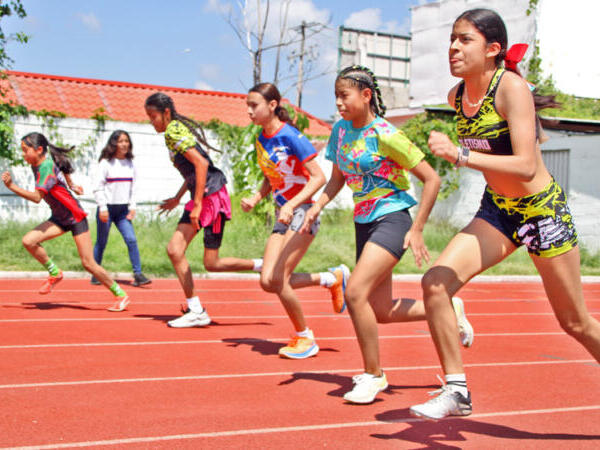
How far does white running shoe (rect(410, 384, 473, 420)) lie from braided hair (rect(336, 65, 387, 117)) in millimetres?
1892

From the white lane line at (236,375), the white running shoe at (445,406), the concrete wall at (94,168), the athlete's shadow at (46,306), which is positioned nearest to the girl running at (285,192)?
the white lane line at (236,375)

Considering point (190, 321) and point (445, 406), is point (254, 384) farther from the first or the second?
point (190, 321)

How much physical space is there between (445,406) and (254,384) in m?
1.70

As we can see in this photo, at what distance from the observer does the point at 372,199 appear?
4.70 m

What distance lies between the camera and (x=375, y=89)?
4762 millimetres

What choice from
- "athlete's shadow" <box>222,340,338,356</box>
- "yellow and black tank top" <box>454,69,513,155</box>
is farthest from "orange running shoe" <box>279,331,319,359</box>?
"yellow and black tank top" <box>454,69,513,155</box>

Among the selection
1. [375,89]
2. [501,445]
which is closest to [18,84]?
[375,89]

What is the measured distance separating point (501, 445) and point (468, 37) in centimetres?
200

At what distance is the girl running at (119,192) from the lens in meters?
10.4

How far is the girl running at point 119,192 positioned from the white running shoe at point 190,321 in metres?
3.45

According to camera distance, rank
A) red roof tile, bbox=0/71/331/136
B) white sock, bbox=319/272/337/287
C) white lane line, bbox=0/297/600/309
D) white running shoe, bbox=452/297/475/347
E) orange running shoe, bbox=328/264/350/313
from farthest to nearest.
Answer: red roof tile, bbox=0/71/331/136
white lane line, bbox=0/297/600/309
orange running shoe, bbox=328/264/350/313
white sock, bbox=319/272/337/287
white running shoe, bbox=452/297/475/347

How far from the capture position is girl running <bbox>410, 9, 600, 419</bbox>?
359 centimetres

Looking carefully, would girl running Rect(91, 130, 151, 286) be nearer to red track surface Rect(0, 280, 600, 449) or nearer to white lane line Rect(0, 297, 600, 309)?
white lane line Rect(0, 297, 600, 309)

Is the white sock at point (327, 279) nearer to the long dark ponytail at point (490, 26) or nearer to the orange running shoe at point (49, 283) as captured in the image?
the long dark ponytail at point (490, 26)
